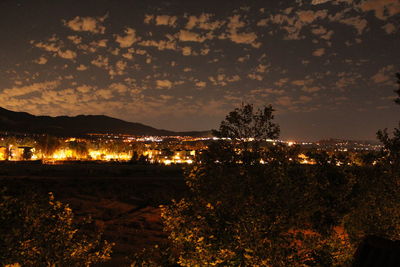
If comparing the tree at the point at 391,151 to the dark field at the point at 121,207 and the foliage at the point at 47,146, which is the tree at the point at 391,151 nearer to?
the dark field at the point at 121,207

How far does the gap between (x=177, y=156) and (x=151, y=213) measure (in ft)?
386

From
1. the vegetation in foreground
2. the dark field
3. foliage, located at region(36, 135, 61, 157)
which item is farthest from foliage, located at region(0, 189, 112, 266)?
foliage, located at region(36, 135, 61, 157)

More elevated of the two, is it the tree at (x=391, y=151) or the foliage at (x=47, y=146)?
the tree at (x=391, y=151)

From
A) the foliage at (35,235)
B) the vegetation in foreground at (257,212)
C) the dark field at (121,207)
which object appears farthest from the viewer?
the dark field at (121,207)

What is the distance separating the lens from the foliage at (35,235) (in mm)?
7934

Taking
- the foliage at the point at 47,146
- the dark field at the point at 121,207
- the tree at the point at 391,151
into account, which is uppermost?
the tree at the point at 391,151

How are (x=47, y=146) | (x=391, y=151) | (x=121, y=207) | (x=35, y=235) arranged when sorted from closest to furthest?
(x=35, y=235), (x=391, y=151), (x=121, y=207), (x=47, y=146)

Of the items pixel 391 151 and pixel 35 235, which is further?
pixel 391 151

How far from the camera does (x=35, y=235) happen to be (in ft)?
28.2

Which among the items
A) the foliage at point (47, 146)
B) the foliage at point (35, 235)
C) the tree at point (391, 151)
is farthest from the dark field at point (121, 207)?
the foliage at point (47, 146)

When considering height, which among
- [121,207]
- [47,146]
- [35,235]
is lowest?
[121,207]

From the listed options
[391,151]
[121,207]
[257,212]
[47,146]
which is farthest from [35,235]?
[47,146]

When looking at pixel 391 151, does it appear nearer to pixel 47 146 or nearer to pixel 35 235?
pixel 35 235

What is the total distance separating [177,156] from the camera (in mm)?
153875
